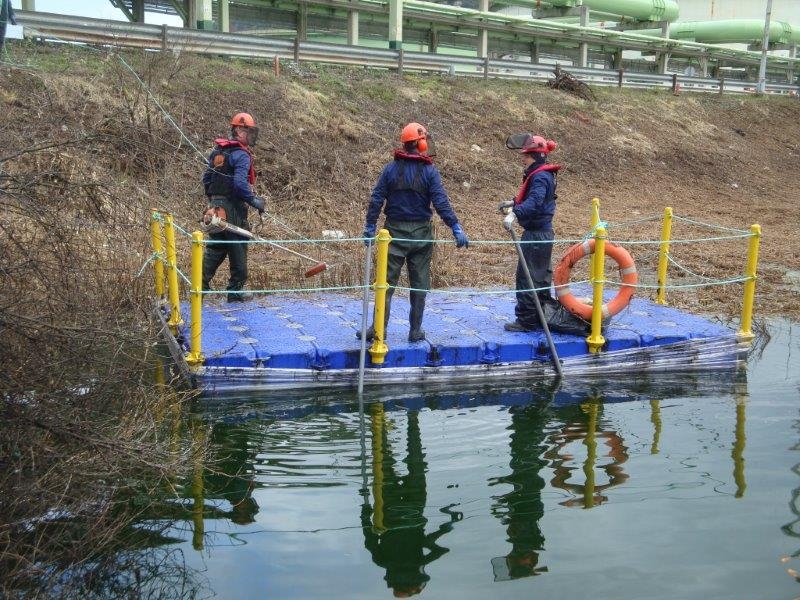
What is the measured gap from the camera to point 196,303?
306 inches

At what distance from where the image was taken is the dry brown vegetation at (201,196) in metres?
4.83

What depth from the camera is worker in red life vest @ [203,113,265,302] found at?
9.79m

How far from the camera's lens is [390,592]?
5.10m

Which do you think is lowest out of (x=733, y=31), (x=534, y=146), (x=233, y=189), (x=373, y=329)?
(x=373, y=329)

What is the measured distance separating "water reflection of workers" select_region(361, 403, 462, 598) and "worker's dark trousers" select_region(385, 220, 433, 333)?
5.36 feet

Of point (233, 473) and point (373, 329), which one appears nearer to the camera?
point (233, 473)

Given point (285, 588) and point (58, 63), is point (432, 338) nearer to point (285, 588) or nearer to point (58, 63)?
point (285, 588)

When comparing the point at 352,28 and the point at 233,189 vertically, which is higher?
the point at 352,28

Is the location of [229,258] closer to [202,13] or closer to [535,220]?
[535,220]

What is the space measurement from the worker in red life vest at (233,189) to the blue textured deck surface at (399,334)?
0.43 meters

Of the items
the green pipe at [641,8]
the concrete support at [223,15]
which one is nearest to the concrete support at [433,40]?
the green pipe at [641,8]

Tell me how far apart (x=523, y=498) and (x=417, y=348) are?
8.38 ft

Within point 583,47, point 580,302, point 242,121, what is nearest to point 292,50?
point 242,121

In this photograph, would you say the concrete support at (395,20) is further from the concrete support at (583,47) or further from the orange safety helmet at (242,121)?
the orange safety helmet at (242,121)
